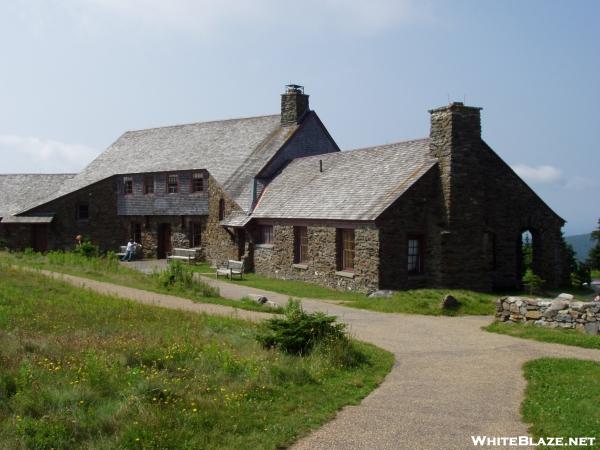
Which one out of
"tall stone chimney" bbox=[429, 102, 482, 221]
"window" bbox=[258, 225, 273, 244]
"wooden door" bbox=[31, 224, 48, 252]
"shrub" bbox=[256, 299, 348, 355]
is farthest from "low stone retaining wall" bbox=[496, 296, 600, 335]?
"wooden door" bbox=[31, 224, 48, 252]

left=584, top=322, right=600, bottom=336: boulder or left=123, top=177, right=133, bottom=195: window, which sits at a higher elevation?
left=123, top=177, right=133, bottom=195: window

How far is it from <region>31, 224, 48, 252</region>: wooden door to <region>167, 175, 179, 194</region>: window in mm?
8259

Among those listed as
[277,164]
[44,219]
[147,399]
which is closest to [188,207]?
[277,164]

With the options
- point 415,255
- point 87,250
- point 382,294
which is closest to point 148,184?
point 87,250

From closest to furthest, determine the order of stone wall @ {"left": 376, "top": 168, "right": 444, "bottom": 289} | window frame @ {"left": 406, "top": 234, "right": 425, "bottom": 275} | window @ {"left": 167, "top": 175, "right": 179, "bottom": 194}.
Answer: stone wall @ {"left": 376, "top": 168, "right": 444, "bottom": 289} → window frame @ {"left": 406, "top": 234, "right": 425, "bottom": 275} → window @ {"left": 167, "top": 175, "right": 179, "bottom": 194}

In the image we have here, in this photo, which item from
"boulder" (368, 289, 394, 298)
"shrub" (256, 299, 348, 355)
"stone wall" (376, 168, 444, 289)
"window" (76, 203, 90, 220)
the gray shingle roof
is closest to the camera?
"shrub" (256, 299, 348, 355)

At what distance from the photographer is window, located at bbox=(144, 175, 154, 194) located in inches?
1610

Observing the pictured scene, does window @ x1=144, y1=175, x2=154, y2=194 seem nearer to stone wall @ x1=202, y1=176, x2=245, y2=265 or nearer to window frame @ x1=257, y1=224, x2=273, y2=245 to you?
stone wall @ x1=202, y1=176, x2=245, y2=265

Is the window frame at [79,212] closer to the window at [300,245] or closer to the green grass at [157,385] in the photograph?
the window at [300,245]

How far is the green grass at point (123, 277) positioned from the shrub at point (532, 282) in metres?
10.0

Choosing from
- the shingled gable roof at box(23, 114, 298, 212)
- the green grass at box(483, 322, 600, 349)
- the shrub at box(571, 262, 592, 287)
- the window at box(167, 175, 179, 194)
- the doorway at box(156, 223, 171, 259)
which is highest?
the shingled gable roof at box(23, 114, 298, 212)

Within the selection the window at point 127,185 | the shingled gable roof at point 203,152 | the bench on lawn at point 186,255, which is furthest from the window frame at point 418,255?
the window at point 127,185

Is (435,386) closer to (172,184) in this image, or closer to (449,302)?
(449,302)

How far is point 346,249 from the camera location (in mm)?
26797
